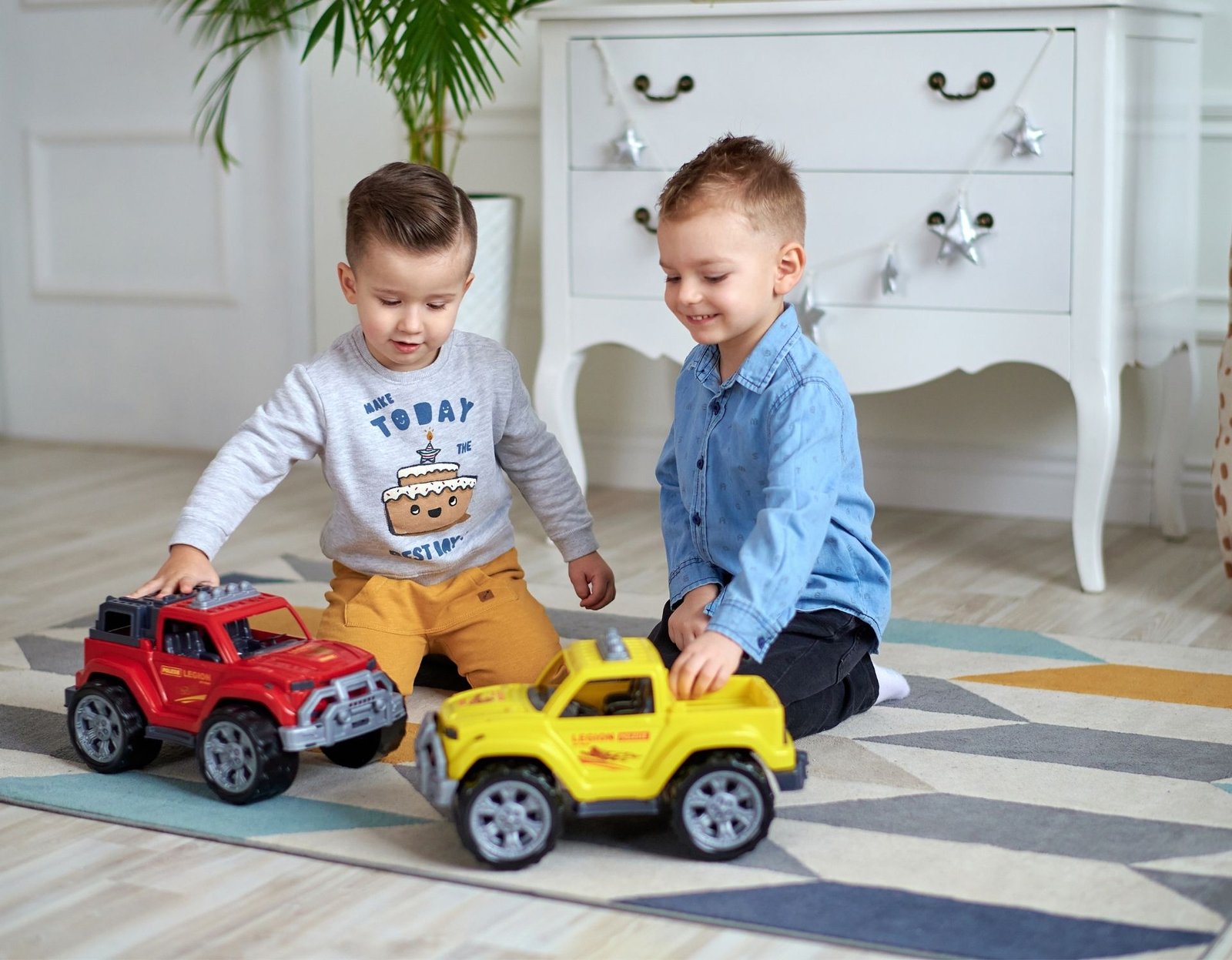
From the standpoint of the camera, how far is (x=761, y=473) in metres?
1.50

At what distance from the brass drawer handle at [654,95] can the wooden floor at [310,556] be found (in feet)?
2.33

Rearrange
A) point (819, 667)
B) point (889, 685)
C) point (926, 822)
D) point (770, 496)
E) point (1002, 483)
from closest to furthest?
point (926, 822), point (770, 496), point (819, 667), point (889, 685), point (1002, 483)

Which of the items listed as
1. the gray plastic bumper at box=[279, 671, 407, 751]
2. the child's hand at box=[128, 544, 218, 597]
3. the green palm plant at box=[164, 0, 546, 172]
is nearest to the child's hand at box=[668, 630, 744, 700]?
the gray plastic bumper at box=[279, 671, 407, 751]

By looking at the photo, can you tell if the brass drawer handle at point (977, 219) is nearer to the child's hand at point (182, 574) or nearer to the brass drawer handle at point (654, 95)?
the brass drawer handle at point (654, 95)

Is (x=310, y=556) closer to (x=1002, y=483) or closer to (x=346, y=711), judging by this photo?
(x=346, y=711)

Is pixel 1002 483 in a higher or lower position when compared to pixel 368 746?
higher

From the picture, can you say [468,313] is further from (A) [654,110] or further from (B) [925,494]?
(B) [925,494]

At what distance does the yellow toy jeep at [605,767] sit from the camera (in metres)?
1.19

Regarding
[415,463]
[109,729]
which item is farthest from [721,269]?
[109,729]

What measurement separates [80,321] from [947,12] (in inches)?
89.3

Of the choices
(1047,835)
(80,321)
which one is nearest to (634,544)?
(1047,835)

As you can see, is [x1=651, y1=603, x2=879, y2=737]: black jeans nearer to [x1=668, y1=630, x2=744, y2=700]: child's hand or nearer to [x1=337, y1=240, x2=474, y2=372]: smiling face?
[x1=668, y1=630, x2=744, y2=700]: child's hand

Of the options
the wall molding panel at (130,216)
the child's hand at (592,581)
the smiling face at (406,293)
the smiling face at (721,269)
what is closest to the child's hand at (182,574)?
the smiling face at (406,293)

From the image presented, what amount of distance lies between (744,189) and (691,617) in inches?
16.9
